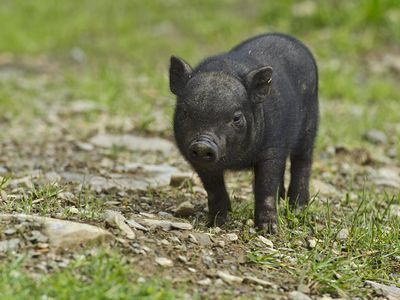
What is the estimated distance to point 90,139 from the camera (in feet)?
30.2

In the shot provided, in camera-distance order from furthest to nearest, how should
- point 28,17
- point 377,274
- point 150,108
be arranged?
1. point 28,17
2. point 150,108
3. point 377,274

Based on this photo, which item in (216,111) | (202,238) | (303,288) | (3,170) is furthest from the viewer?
(3,170)

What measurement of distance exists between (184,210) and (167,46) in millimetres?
9114

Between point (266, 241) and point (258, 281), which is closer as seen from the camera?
point (258, 281)

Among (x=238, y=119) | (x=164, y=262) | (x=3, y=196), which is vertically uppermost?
(x=238, y=119)

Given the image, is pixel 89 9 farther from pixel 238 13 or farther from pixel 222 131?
pixel 222 131

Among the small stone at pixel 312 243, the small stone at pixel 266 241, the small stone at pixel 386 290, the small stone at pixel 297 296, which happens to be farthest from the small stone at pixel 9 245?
the small stone at pixel 386 290

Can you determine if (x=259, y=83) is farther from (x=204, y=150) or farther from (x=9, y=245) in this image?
(x=9, y=245)

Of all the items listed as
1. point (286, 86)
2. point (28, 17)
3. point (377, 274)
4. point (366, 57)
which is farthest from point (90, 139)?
point (28, 17)

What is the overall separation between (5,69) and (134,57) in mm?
2441

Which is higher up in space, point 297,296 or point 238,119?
point 238,119

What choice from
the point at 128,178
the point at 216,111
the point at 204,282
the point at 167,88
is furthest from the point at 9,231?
the point at 167,88

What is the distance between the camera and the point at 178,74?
6.03 m

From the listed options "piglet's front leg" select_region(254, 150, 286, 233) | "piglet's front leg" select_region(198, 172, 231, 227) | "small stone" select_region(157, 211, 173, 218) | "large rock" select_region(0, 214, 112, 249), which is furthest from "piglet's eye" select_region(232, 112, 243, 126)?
"large rock" select_region(0, 214, 112, 249)
